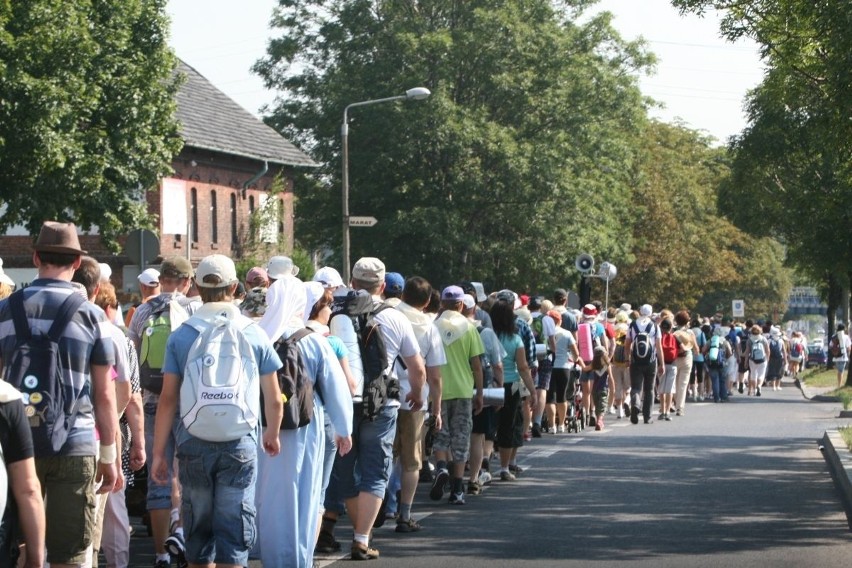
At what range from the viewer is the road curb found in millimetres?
14156

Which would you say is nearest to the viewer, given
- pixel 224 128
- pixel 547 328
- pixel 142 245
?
pixel 547 328

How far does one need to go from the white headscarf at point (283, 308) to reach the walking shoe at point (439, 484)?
4.98 m

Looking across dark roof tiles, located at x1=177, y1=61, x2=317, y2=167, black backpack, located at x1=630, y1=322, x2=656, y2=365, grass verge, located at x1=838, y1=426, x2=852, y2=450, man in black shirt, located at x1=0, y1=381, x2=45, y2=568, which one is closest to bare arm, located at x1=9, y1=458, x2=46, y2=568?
man in black shirt, located at x1=0, y1=381, x2=45, y2=568

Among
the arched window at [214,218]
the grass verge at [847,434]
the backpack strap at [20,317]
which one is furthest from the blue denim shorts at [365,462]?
the arched window at [214,218]

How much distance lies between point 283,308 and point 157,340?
6.20 feet

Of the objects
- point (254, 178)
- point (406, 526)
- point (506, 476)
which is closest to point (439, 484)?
point (506, 476)

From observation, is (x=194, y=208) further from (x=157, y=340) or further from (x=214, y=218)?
(x=157, y=340)

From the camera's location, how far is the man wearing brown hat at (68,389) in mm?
6816

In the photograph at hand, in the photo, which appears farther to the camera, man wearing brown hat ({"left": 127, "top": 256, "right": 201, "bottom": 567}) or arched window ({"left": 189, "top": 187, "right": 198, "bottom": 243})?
arched window ({"left": 189, "top": 187, "right": 198, "bottom": 243})

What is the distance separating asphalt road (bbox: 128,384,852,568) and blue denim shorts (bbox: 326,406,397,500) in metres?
0.47

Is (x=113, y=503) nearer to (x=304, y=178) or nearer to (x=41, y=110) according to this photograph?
(x=41, y=110)

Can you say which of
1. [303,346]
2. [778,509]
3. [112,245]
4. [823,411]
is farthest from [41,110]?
[303,346]

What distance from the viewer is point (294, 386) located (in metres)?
8.66

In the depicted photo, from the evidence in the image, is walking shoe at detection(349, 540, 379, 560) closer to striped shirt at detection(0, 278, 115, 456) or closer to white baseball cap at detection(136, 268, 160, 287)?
white baseball cap at detection(136, 268, 160, 287)
